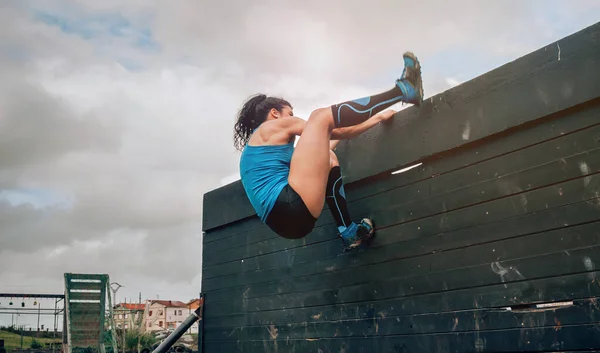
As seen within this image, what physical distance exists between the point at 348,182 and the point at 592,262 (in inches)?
60.7

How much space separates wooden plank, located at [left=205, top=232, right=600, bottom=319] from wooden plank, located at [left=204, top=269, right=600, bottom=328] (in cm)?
2

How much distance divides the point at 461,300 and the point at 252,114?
1873 millimetres

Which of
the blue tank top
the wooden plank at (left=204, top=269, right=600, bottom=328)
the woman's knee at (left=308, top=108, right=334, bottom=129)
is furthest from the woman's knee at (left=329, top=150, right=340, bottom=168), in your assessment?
the wooden plank at (left=204, top=269, right=600, bottom=328)

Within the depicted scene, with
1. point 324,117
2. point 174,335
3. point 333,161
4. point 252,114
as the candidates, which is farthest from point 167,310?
point 324,117

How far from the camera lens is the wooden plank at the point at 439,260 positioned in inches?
86.7

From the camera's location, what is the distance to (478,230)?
8.34 ft

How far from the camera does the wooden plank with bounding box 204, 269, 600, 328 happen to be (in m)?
2.16

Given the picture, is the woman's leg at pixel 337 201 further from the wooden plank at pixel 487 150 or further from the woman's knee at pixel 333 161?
the wooden plank at pixel 487 150

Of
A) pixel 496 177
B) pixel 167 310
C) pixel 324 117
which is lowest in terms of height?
pixel 167 310

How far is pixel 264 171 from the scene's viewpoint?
3.09 m

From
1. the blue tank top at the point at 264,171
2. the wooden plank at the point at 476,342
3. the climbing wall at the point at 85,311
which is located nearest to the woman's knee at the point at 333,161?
the blue tank top at the point at 264,171

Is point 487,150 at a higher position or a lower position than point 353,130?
lower

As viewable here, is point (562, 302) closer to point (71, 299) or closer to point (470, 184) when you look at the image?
point (470, 184)

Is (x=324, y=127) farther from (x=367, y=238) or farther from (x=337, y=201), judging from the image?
(x=367, y=238)
